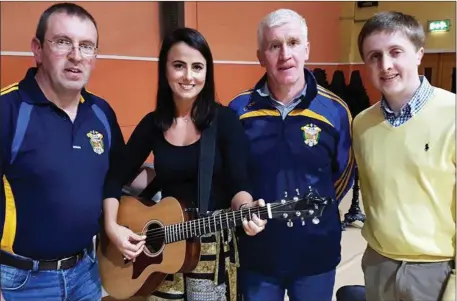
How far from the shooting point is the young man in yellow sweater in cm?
156

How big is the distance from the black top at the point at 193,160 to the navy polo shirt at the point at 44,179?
0.80 ft

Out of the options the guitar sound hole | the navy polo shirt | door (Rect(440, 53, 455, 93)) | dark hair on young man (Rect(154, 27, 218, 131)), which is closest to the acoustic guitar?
the guitar sound hole

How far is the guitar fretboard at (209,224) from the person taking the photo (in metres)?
1.76

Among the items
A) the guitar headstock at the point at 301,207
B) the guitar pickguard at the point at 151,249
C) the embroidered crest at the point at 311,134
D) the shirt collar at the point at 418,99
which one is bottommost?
the guitar pickguard at the point at 151,249

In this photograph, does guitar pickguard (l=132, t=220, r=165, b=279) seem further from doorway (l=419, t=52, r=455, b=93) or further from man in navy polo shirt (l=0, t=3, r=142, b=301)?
doorway (l=419, t=52, r=455, b=93)

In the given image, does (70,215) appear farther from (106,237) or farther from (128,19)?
(128,19)

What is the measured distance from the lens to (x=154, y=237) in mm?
1974

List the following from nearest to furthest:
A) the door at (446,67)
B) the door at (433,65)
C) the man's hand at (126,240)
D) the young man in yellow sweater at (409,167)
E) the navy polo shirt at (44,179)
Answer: the young man in yellow sweater at (409,167)
the navy polo shirt at (44,179)
the man's hand at (126,240)
the door at (446,67)
the door at (433,65)

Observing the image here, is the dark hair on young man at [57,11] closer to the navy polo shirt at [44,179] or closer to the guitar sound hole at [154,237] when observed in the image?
the navy polo shirt at [44,179]

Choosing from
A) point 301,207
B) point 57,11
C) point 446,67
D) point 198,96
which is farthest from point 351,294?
point 446,67

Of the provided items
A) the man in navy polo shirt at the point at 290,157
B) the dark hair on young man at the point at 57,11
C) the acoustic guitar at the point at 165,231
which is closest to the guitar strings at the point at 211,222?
the acoustic guitar at the point at 165,231

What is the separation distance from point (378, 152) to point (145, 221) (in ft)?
3.42

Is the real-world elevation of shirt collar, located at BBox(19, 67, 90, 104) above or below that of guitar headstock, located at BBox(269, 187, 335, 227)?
above

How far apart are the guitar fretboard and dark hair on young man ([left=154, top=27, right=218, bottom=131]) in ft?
1.25
